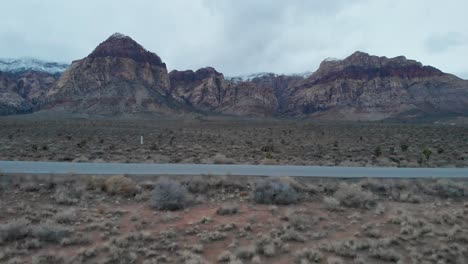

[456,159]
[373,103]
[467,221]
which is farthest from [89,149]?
[373,103]

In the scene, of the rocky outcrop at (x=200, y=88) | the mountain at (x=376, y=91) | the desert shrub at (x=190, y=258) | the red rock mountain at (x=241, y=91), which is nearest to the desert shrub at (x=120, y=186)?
the desert shrub at (x=190, y=258)

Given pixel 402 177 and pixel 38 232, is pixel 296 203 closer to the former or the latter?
pixel 402 177

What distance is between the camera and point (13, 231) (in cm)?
785

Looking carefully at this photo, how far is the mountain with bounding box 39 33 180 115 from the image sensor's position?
105938 mm

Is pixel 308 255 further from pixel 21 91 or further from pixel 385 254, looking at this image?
pixel 21 91

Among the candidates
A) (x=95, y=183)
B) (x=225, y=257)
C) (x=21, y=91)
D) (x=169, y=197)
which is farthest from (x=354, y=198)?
(x=21, y=91)

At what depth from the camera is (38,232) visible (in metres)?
7.90

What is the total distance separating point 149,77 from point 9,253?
130081mm

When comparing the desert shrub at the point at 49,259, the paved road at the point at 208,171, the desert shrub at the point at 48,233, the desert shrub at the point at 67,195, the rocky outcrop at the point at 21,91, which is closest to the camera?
the desert shrub at the point at 49,259

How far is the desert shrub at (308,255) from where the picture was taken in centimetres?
737

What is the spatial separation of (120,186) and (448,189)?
461 inches

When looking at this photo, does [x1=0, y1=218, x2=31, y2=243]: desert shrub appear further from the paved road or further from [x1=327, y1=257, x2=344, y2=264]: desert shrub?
[x1=327, y1=257, x2=344, y2=264]: desert shrub

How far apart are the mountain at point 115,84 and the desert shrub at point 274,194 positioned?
9380 centimetres

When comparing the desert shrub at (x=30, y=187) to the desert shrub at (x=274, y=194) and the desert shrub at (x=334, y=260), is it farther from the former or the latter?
the desert shrub at (x=334, y=260)
